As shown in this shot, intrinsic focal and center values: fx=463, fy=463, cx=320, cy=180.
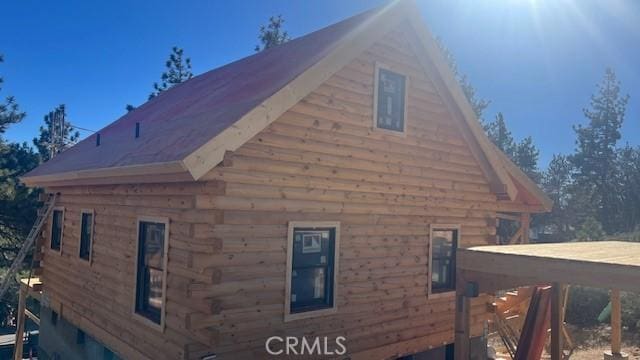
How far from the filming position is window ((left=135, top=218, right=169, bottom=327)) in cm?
750

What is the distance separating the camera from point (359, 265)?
8.18 meters

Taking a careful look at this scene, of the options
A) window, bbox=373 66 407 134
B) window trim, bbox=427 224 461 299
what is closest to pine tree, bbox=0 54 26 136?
window, bbox=373 66 407 134

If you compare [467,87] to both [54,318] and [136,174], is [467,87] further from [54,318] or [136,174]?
[136,174]

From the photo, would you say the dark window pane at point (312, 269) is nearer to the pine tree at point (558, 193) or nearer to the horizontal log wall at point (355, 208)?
the horizontal log wall at point (355, 208)

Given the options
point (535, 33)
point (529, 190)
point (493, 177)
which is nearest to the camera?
point (493, 177)

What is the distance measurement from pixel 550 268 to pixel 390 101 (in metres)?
4.66

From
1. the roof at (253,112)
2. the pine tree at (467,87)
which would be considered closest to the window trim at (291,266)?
the roof at (253,112)

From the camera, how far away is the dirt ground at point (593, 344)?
44.2 feet

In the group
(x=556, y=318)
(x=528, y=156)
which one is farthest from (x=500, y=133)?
(x=556, y=318)

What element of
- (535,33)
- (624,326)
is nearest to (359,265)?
(624,326)

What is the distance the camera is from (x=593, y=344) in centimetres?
1493

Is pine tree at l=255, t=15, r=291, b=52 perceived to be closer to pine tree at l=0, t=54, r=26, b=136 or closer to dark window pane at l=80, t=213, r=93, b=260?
pine tree at l=0, t=54, r=26, b=136

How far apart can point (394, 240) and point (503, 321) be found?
521 cm

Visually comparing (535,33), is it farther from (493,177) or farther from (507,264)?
(507,264)
